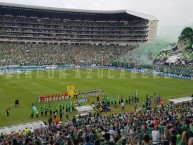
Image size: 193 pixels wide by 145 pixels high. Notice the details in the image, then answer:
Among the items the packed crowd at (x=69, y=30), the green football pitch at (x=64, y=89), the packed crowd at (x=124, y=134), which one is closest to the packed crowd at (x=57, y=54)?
the packed crowd at (x=69, y=30)

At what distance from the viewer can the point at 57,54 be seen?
101 metres

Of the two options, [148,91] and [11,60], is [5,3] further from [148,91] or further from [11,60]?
[148,91]

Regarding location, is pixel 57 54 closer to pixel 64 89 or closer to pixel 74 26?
pixel 74 26

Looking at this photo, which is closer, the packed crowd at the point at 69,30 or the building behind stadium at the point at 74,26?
the building behind stadium at the point at 74,26

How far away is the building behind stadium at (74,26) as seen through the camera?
109438mm

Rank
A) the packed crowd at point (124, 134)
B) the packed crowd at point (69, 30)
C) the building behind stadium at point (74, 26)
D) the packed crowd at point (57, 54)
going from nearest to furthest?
the packed crowd at point (124, 134) < the packed crowd at point (57, 54) < the building behind stadium at point (74, 26) < the packed crowd at point (69, 30)

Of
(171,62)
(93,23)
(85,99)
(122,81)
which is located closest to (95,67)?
(171,62)

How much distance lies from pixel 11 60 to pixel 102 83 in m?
42.4

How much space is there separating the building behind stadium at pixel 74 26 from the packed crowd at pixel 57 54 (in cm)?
548

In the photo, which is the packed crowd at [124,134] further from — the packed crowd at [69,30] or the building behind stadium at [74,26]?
the packed crowd at [69,30]

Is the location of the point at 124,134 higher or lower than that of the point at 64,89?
higher

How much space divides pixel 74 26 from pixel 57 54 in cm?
2269

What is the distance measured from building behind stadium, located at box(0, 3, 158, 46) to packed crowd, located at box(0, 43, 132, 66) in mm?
5482

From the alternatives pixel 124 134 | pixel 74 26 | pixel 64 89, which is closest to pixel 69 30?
pixel 74 26
